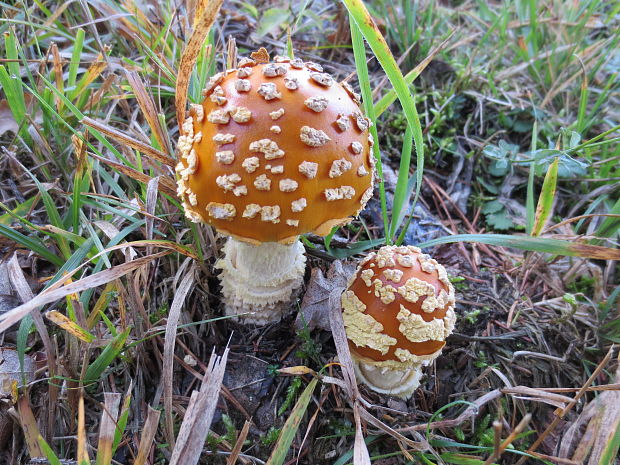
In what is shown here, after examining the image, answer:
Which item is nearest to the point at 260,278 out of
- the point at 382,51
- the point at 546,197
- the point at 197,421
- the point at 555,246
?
the point at 197,421

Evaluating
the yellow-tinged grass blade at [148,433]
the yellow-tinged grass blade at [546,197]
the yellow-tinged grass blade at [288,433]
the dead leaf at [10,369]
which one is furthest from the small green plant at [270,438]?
the yellow-tinged grass blade at [546,197]

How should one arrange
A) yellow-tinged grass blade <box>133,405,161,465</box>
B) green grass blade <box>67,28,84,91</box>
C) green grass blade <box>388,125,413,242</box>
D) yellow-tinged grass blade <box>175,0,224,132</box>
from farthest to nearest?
green grass blade <box>67,28,84,91</box> → green grass blade <box>388,125,413,242</box> → yellow-tinged grass blade <box>175,0,224,132</box> → yellow-tinged grass blade <box>133,405,161,465</box>

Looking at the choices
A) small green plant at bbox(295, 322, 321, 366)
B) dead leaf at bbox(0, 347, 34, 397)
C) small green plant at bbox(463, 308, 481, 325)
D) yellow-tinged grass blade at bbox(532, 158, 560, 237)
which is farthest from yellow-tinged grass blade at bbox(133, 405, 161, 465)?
yellow-tinged grass blade at bbox(532, 158, 560, 237)

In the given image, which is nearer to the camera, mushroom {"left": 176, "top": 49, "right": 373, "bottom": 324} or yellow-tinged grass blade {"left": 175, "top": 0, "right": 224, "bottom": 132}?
mushroom {"left": 176, "top": 49, "right": 373, "bottom": 324}

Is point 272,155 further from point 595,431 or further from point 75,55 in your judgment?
point 595,431

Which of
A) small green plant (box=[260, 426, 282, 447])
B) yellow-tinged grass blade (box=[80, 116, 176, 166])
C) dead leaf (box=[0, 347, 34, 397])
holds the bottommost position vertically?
small green plant (box=[260, 426, 282, 447])

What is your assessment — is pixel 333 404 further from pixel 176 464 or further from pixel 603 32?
pixel 603 32

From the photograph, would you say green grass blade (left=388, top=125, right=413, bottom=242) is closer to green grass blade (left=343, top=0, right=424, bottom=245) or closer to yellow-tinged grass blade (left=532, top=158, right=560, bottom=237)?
green grass blade (left=343, top=0, right=424, bottom=245)
